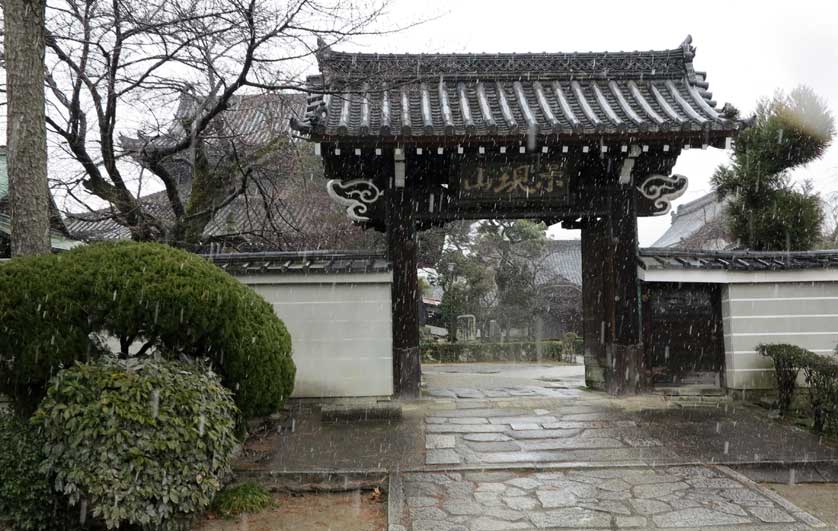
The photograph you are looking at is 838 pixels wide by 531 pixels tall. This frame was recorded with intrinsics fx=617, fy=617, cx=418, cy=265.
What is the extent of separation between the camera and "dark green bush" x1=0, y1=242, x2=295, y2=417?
178 inches

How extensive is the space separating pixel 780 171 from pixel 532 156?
5.19 meters

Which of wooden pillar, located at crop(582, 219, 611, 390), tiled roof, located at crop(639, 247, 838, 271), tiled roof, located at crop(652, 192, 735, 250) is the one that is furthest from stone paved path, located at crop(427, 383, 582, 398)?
tiled roof, located at crop(652, 192, 735, 250)

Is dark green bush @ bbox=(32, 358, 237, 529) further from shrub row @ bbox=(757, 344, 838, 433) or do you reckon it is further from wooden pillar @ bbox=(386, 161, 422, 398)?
shrub row @ bbox=(757, 344, 838, 433)

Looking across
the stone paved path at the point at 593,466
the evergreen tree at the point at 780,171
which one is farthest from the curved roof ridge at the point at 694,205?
the stone paved path at the point at 593,466

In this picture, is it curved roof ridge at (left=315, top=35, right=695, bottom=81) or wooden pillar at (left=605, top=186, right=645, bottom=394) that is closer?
wooden pillar at (left=605, top=186, right=645, bottom=394)

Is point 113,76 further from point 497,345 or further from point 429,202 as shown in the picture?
point 497,345

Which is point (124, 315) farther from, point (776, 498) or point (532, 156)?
point (532, 156)

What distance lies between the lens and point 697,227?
33.1 meters

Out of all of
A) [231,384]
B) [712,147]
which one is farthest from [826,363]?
[231,384]

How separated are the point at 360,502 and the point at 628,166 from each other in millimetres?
6183

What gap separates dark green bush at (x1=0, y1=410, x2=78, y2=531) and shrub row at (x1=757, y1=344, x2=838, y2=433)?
7538 mm

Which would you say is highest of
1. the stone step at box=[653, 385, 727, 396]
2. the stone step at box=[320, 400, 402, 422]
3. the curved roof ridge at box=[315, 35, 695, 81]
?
the curved roof ridge at box=[315, 35, 695, 81]

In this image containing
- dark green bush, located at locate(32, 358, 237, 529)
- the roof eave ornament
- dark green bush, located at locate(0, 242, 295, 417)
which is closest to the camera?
dark green bush, located at locate(32, 358, 237, 529)

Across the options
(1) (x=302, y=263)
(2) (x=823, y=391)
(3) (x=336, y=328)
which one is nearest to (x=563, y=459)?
(2) (x=823, y=391)
